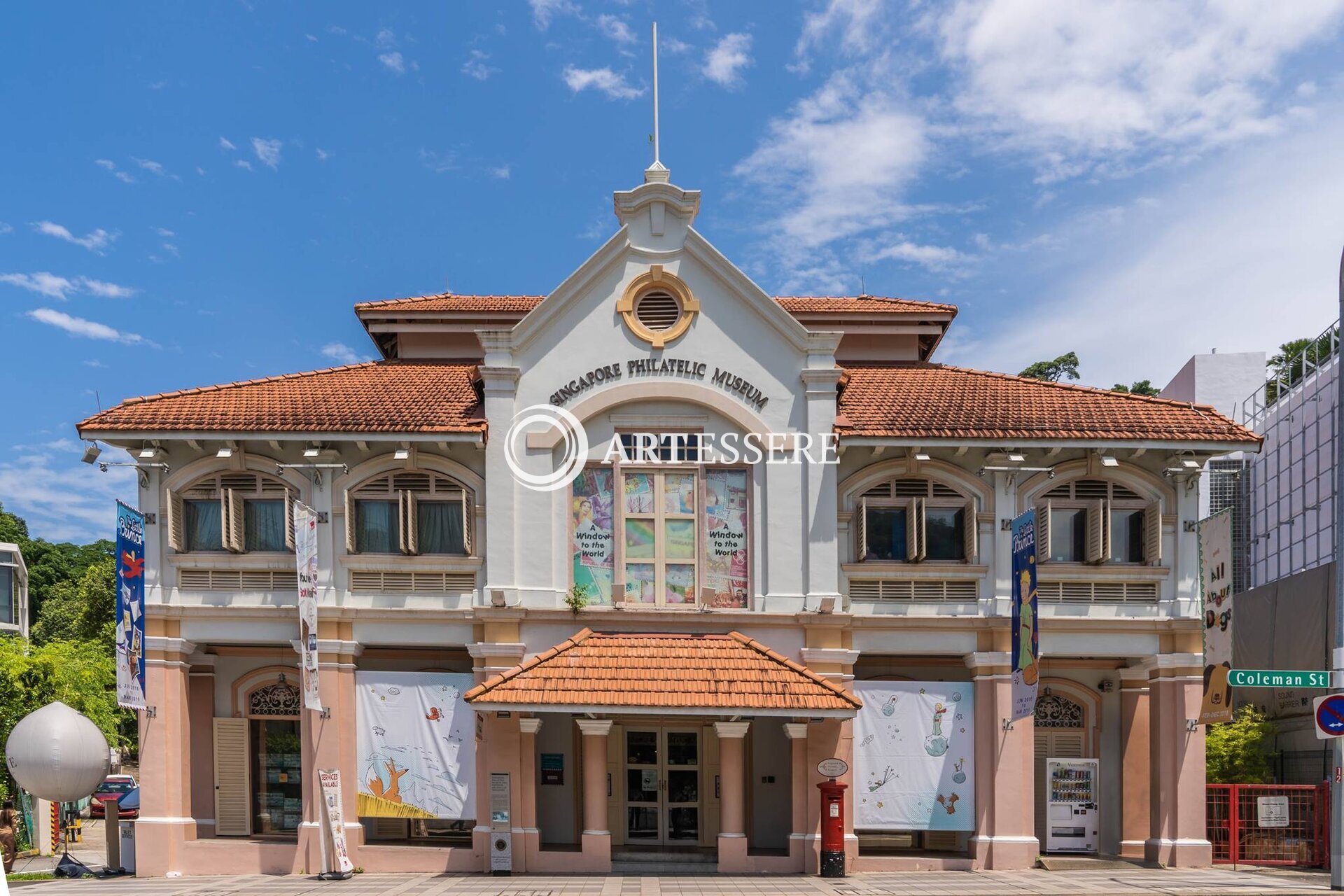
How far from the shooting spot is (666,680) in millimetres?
17469

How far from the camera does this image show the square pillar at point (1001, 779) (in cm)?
1850

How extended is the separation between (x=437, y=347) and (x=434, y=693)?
330 inches

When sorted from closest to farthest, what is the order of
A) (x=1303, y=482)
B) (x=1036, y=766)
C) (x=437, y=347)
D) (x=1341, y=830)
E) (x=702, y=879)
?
1. (x=1341, y=830)
2. (x=702, y=879)
3. (x=1036, y=766)
4. (x=437, y=347)
5. (x=1303, y=482)

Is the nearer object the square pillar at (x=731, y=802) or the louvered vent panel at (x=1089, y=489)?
the square pillar at (x=731, y=802)

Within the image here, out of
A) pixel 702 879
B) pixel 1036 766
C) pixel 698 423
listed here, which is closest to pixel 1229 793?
pixel 1036 766

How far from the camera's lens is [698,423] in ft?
63.0

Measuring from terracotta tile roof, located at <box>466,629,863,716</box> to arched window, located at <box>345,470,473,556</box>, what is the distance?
284cm

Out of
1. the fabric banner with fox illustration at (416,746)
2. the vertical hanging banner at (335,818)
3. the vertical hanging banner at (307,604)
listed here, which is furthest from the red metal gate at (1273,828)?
the vertical hanging banner at (307,604)

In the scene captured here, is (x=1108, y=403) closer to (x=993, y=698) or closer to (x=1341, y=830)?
(x=993, y=698)

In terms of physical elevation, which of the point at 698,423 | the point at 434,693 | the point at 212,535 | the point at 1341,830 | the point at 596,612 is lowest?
the point at 1341,830

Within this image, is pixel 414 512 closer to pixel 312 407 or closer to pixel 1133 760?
pixel 312 407

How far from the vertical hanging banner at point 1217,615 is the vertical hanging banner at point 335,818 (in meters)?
15.2

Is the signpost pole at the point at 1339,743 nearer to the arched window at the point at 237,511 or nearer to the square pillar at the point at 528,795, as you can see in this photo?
the square pillar at the point at 528,795

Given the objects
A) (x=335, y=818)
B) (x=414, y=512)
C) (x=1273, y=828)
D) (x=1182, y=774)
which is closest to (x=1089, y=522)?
(x=1182, y=774)
